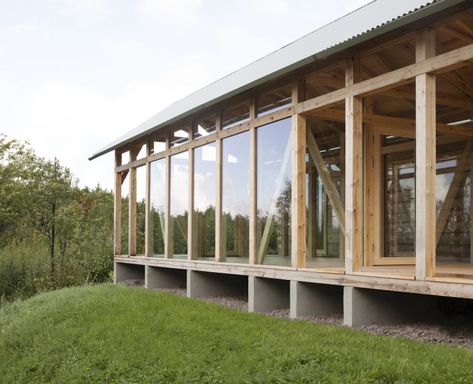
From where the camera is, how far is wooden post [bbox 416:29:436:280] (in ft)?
19.3

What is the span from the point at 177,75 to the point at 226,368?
25.5 meters

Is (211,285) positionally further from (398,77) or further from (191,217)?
(398,77)

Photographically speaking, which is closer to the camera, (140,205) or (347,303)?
(347,303)

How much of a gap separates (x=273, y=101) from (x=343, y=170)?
142 cm

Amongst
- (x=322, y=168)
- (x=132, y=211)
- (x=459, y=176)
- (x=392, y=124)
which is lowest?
(x=132, y=211)

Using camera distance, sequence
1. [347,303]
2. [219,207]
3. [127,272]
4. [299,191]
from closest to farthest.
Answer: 1. [347,303]
2. [299,191]
3. [219,207]
4. [127,272]

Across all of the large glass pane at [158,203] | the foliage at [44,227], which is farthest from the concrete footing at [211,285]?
the foliage at [44,227]

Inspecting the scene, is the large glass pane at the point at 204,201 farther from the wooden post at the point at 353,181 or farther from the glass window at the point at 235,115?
the wooden post at the point at 353,181

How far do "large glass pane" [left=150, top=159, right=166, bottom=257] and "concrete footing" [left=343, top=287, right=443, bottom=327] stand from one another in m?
6.12

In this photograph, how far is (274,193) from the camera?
8.61 metres

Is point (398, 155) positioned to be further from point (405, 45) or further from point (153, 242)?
point (153, 242)

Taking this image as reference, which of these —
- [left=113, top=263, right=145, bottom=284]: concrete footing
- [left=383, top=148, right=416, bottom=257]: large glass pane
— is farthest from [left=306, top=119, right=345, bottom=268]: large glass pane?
[left=113, top=263, right=145, bottom=284]: concrete footing

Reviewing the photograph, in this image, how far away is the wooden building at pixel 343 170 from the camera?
19.9 ft

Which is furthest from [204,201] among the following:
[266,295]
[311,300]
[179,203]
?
[311,300]
